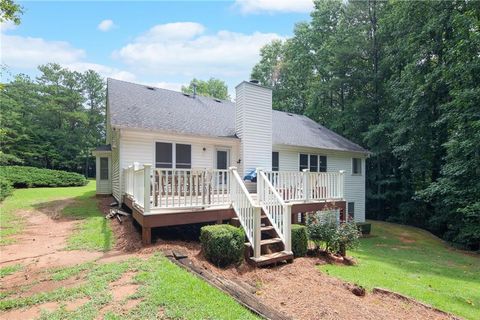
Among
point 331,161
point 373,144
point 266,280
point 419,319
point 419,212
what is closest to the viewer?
point 419,319

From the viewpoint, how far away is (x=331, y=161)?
15328 mm

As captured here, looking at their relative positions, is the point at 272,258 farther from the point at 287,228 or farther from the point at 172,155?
the point at 172,155

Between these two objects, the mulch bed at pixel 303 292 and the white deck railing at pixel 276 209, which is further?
the white deck railing at pixel 276 209

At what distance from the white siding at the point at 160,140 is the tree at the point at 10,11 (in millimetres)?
3843

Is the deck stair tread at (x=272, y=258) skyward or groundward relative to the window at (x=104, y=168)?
groundward

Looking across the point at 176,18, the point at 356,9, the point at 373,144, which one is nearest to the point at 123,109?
the point at 176,18

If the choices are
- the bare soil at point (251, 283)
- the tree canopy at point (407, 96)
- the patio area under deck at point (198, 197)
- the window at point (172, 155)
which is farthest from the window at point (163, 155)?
the tree canopy at point (407, 96)

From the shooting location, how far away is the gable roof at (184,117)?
10273 millimetres

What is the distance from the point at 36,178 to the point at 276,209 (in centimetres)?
2007

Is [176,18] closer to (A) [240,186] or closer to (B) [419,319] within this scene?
(A) [240,186]

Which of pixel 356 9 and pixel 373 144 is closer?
pixel 373 144

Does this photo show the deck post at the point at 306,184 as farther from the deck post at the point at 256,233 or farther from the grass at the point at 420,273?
the deck post at the point at 256,233

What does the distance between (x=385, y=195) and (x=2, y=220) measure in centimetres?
2029

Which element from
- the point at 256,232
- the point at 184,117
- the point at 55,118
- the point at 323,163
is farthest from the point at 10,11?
the point at 55,118
